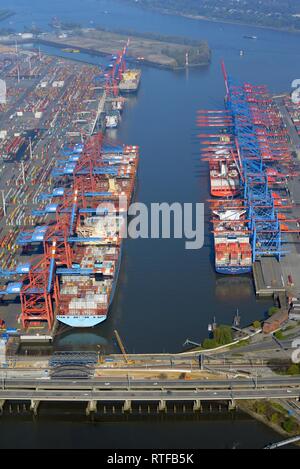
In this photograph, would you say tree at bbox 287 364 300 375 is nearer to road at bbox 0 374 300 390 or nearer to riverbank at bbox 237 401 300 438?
road at bbox 0 374 300 390

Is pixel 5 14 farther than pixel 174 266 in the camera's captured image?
Yes

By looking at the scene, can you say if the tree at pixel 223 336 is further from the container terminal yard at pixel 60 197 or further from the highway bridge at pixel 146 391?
the container terminal yard at pixel 60 197

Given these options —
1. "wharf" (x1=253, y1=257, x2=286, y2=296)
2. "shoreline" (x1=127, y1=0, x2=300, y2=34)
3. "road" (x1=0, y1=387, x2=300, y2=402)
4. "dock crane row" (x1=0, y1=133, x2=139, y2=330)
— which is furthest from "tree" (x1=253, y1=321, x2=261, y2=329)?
"shoreline" (x1=127, y1=0, x2=300, y2=34)

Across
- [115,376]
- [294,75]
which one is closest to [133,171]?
[115,376]

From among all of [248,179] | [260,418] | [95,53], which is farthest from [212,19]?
[260,418]

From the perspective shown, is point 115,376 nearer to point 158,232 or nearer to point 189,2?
point 158,232

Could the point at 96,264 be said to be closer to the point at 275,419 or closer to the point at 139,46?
the point at 275,419
